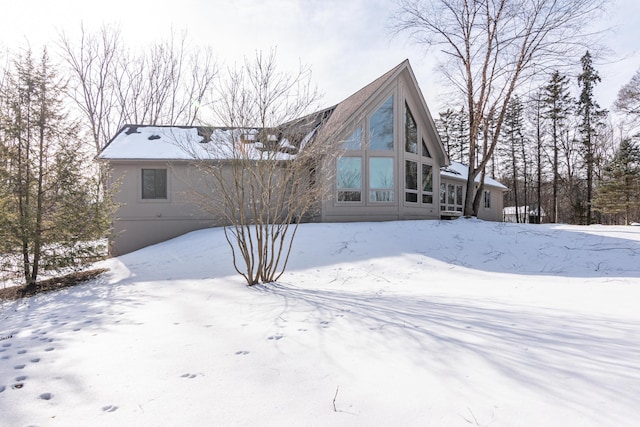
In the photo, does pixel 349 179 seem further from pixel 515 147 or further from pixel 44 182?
pixel 515 147

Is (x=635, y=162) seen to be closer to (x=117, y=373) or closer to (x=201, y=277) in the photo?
(x=201, y=277)

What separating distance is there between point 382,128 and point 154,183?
9.33m

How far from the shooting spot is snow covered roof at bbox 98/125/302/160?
226 inches

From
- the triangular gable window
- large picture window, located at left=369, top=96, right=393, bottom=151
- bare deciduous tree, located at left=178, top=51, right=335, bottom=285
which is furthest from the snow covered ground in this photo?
the triangular gable window

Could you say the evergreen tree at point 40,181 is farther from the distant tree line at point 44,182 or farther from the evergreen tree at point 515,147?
the evergreen tree at point 515,147

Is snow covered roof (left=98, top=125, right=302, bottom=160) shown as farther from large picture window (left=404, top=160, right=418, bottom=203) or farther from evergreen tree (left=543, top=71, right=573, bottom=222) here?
evergreen tree (left=543, top=71, right=573, bottom=222)

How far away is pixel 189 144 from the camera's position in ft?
27.7

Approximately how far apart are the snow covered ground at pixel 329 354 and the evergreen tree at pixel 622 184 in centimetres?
2071

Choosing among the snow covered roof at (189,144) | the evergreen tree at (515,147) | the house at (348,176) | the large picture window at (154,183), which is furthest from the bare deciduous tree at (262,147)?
the evergreen tree at (515,147)

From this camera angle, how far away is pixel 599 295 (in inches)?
174

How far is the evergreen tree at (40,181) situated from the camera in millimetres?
6605

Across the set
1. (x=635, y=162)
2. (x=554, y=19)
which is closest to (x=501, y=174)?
(x=635, y=162)

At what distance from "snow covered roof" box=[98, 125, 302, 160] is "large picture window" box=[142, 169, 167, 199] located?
0.65 m

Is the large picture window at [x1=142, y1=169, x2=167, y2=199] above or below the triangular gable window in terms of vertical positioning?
below
